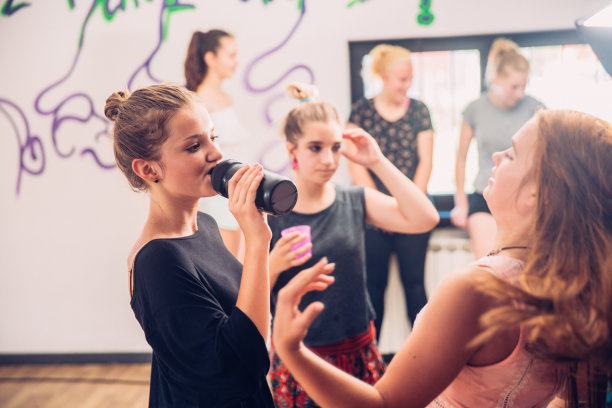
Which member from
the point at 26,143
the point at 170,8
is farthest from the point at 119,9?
the point at 26,143

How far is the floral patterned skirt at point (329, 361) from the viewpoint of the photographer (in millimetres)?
1516

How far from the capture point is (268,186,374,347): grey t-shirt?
5.07 feet

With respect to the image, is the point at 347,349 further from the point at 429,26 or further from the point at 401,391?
the point at 429,26

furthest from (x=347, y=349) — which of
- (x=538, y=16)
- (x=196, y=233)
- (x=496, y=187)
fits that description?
(x=538, y=16)

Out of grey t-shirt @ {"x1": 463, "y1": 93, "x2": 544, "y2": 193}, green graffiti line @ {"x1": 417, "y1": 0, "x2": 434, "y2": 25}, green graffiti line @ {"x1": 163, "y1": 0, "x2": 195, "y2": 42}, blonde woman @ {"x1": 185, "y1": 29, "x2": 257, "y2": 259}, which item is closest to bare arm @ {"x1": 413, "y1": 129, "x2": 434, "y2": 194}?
grey t-shirt @ {"x1": 463, "y1": 93, "x2": 544, "y2": 193}

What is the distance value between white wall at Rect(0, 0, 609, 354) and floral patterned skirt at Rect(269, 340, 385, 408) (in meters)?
1.52

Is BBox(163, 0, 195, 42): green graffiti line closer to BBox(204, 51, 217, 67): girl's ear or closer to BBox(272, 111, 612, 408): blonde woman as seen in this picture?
BBox(204, 51, 217, 67): girl's ear

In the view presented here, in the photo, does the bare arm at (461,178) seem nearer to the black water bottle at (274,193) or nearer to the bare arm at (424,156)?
the bare arm at (424,156)

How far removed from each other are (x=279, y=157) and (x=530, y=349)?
86.5 inches

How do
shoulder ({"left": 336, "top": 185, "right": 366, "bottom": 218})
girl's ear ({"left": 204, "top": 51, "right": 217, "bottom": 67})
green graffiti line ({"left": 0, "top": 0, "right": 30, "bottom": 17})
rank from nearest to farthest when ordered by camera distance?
shoulder ({"left": 336, "top": 185, "right": 366, "bottom": 218}) < girl's ear ({"left": 204, "top": 51, "right": 217, "bottom": 67}) < green graffiti line ({"left": 0, "top": 0, "right": 30, "bottom": 17})

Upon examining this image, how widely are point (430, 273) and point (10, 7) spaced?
9.11 feet

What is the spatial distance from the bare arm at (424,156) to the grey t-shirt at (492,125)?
239 millimetres

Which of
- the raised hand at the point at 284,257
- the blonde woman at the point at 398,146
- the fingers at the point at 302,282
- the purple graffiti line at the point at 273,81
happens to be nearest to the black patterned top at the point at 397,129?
the blonde woman at the point at 398,146

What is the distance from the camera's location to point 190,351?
863mm
